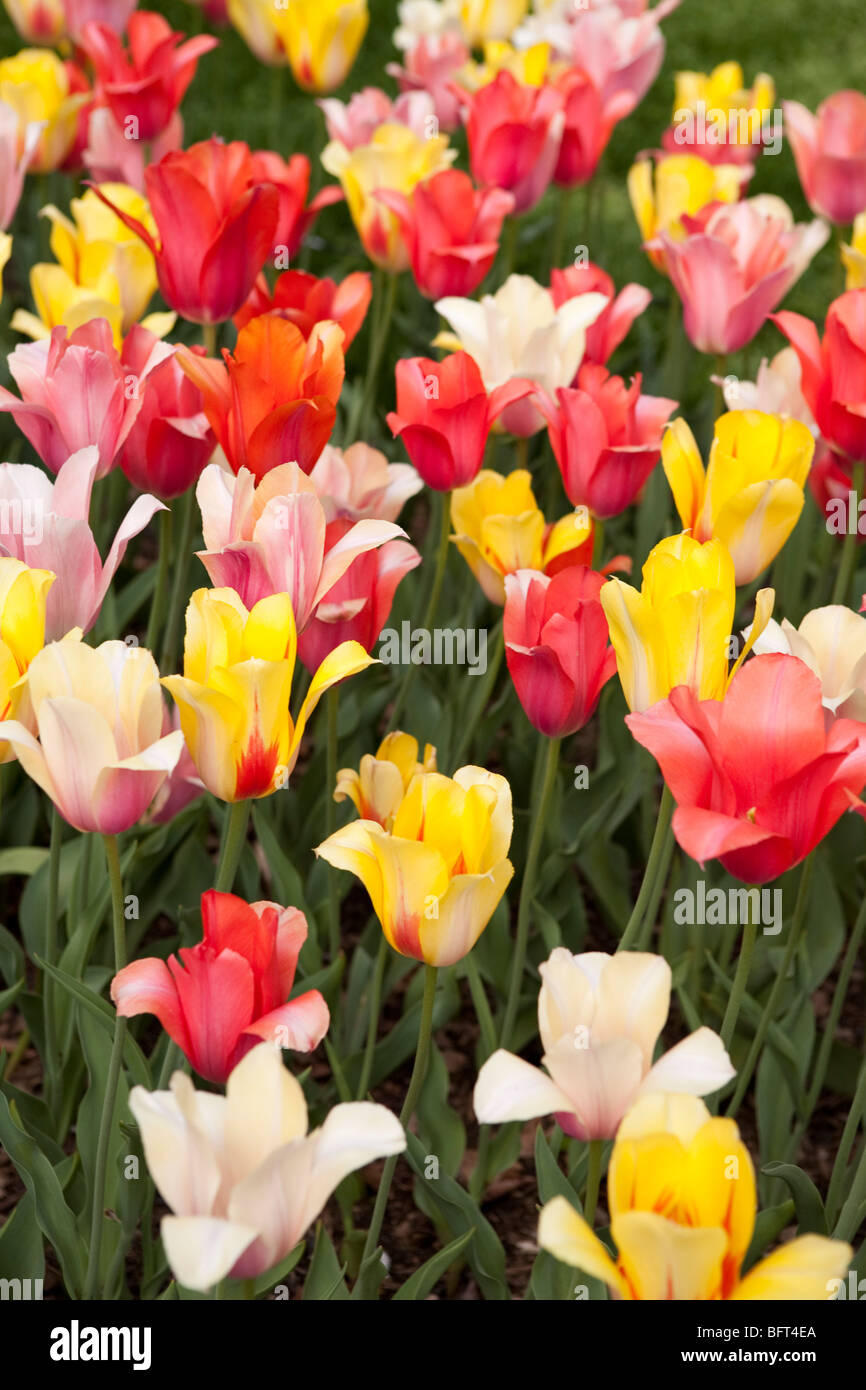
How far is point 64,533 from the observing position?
136cm

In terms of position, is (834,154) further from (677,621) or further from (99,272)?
(677,621)

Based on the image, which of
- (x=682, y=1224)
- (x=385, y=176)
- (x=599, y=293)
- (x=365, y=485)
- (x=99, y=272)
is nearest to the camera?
(x=682, y=1224)

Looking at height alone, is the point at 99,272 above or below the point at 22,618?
above

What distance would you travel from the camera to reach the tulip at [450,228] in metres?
2.14

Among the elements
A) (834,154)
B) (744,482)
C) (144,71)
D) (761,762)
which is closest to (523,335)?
(744,482)

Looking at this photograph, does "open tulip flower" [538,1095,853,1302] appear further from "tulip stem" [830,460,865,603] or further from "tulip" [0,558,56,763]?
"tulip stem" [830,460,865,603]

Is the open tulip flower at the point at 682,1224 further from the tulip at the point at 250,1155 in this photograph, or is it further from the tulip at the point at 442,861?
the tulip at the point at 442,861

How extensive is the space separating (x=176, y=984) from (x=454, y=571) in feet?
4.89

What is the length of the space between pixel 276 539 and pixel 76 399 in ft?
1.31

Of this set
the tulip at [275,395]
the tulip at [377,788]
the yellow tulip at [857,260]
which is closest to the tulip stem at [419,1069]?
the tulip at [377,788]

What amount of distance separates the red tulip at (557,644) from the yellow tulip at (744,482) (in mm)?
184

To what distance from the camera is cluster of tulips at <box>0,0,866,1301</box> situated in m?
1.06
